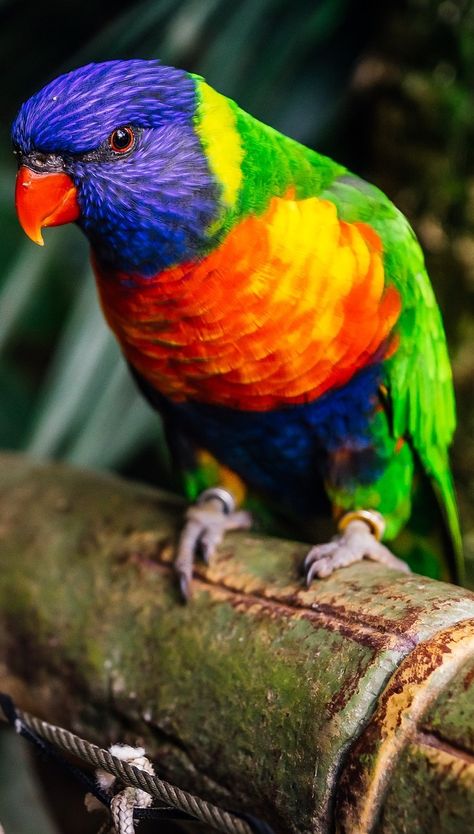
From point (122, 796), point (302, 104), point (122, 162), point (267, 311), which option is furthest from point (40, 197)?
point (302, 104)

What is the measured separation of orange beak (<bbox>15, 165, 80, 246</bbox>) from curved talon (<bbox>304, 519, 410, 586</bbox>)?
0.71 meters

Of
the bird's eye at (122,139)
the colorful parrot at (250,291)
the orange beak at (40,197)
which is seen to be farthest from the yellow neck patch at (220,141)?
the orange beak at (40,197)

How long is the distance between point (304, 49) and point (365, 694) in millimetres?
2026

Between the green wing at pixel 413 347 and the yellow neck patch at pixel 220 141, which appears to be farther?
the green wing at pixel 413 347

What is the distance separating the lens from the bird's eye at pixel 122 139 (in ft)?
4.26

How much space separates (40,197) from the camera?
1312 mm

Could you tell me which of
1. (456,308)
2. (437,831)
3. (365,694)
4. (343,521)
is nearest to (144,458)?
(456,308)

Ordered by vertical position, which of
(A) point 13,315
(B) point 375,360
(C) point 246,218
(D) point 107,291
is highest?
(C) point 246,218

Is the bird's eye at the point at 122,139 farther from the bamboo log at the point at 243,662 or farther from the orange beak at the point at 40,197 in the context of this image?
the bamboo log at the point at 243,662

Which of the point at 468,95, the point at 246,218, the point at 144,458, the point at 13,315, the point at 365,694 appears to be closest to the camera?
the point at 365,694

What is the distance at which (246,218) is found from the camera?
4.60ft

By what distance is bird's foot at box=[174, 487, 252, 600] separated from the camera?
158 centimetres

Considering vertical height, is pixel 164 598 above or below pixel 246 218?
below

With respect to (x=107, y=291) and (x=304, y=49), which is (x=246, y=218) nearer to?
(x=107, y=291)
